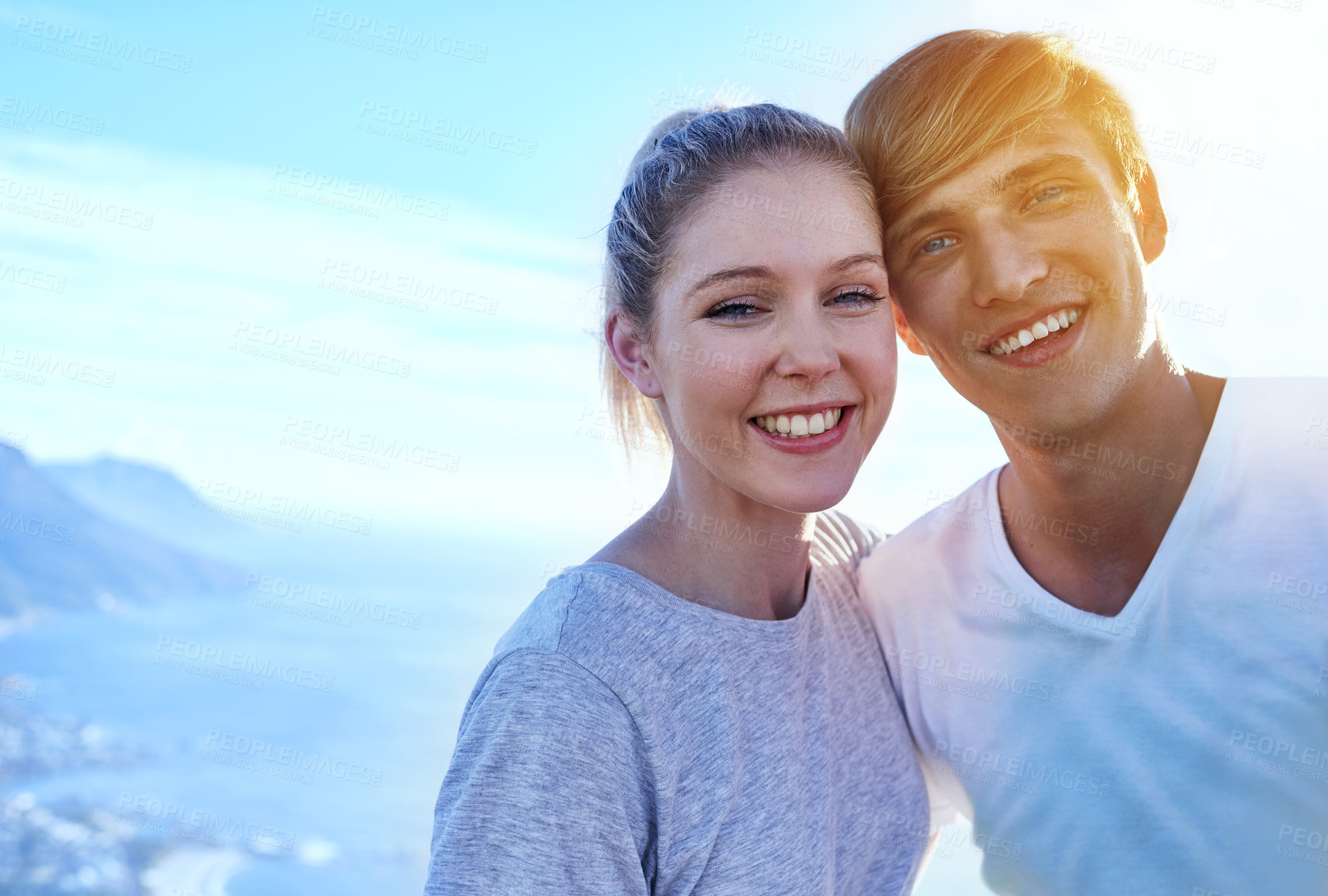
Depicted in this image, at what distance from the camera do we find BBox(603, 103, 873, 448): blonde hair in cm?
193

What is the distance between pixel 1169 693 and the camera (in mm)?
2059

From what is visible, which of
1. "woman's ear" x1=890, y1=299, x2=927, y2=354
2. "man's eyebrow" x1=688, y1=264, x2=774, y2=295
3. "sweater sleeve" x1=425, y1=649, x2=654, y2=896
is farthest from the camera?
"woman's ear" x1=890, y1=299, x2=927, y2=354

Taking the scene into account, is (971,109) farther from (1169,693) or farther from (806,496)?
(1169,693)

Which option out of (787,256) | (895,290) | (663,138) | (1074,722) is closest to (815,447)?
(787,256)

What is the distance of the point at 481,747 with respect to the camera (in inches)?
62.8

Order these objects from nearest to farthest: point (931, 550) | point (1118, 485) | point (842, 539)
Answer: point (1118, 485)
point (931, 550)
point (842, 539)

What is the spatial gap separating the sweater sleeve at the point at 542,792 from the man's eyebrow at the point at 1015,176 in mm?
1249

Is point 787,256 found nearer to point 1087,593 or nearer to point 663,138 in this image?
point 663,138

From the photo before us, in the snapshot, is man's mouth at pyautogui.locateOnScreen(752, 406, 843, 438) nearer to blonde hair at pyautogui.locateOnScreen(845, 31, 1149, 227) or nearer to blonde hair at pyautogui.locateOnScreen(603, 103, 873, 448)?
blonde hair at pyautogui.locateOnScreen(603, 103, 873, 448)

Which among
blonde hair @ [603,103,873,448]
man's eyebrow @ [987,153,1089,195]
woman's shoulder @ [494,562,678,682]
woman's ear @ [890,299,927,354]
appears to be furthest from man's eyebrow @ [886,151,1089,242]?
woman's shoulder @ [494,562,678,682]

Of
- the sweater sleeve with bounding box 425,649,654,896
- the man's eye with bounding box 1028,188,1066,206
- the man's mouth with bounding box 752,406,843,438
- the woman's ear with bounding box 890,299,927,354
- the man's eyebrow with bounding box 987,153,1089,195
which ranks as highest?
the man's eyebrow with bounding box 987,153,1089,195

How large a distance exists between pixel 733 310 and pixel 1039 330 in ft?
2.41

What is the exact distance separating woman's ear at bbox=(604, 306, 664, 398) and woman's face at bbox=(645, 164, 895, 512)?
0.07 metres

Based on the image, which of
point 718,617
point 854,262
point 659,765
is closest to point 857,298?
point 854,262
